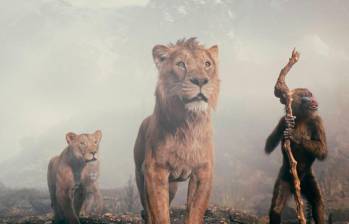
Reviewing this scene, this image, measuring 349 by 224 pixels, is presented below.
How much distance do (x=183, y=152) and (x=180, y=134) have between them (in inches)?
9.2

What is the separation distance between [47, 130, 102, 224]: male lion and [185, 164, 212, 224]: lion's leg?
10.2ft

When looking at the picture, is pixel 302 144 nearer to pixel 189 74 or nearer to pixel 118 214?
pixel 189 74

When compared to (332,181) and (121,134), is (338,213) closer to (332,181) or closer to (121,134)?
(332,181)

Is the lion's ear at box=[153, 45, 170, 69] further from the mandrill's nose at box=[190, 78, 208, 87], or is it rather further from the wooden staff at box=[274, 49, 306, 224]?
the wooden staff at box=[274, 49, 306, 224]

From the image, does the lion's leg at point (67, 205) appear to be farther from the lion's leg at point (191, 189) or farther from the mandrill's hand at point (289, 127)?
the mandrill's hand at point (289, 127)

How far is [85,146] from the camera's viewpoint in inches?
320

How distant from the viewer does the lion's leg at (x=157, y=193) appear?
5.11 metres

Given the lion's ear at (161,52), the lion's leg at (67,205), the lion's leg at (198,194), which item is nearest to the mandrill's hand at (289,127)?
the lion's leg at (198,194)

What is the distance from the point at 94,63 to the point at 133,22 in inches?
700

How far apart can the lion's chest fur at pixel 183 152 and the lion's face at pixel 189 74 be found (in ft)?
1.23

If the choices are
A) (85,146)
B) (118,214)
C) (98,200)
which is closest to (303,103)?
(85,146)

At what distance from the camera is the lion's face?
16.4 ft

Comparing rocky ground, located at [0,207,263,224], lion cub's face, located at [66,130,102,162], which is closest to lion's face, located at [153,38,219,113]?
lion cub's face, located at [66,130,102,162]

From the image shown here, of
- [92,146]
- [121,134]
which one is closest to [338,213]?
[92,146]
